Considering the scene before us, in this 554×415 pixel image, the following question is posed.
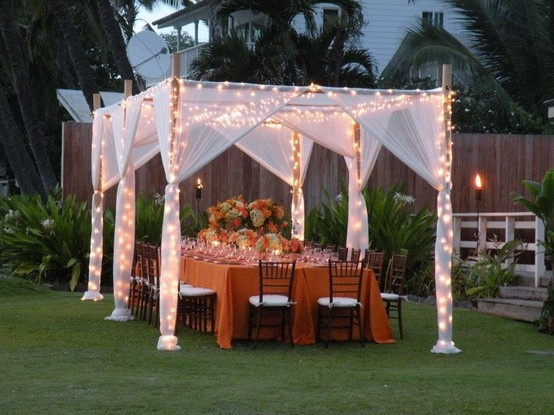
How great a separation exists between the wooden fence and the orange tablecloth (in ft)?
26.8

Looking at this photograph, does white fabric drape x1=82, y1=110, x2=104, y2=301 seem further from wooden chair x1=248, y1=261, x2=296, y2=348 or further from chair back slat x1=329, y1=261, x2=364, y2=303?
chair back slat x1=329, y1=261, x2=364, y2=303

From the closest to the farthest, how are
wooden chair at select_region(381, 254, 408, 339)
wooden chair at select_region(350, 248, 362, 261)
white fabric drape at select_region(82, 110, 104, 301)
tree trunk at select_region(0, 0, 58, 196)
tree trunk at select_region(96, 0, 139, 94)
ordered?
1. wooden chair at select_region(381, 254, 408, 339)
2. wooden chair at select_region(350, 248, 362, 261)
3. white fabric drape at select_region(82, 110, 104, 301)
4. tree trunk at select_region(96, 0, 139, 94)
5. tree trunk at select_region(0, 0, 58, 196)

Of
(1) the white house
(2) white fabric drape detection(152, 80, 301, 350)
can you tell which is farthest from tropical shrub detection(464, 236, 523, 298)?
(1) the white house

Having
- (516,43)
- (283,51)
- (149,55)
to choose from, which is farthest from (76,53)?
(516,43)

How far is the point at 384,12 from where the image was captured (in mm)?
34719

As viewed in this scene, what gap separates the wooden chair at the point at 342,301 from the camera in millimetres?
12797

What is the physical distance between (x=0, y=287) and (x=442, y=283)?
8549 millimetres

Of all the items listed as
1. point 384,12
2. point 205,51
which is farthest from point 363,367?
point 384,12

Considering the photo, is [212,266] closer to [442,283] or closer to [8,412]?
[442,283]

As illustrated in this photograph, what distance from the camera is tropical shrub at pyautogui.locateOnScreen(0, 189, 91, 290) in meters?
19.4

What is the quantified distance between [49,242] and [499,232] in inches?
300

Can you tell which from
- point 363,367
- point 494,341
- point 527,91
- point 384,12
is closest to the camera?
point 363,367

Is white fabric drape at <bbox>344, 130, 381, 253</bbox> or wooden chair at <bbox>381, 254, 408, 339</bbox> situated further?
white fabric drape at <bbox>344, 130, 381, 253</bbox>

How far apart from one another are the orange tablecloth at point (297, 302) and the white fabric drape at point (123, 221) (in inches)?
81.7
